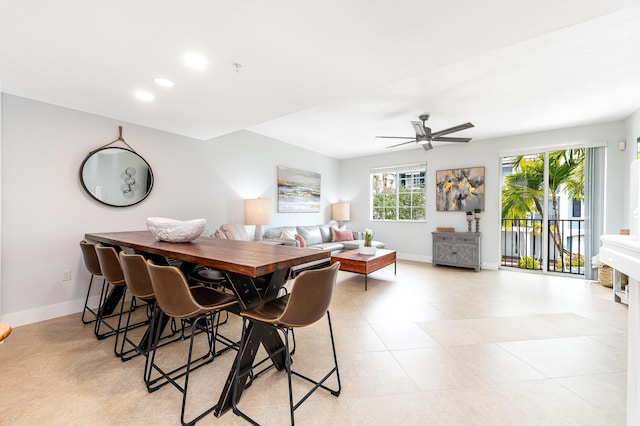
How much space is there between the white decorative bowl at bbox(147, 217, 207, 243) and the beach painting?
3285 millimetres

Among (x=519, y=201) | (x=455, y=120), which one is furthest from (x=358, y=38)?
(x=519, y=201)

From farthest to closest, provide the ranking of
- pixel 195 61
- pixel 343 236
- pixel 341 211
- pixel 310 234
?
pixel 341 211 < pixel 343 236 < pixel 310 234 < pixel 195 61

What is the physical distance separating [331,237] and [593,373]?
15.0 ft

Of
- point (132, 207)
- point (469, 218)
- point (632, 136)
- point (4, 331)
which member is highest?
point (632, 136)

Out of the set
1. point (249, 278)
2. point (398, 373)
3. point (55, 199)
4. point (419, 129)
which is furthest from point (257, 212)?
point (398, 373)

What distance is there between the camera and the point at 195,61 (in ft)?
6.63

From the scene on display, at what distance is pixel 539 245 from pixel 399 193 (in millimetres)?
2848

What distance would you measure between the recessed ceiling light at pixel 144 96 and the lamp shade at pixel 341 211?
4745 mm

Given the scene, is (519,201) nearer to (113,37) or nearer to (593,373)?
(593,373)

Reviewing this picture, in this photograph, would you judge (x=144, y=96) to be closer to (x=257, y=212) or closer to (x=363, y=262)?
(x=257, y=212)

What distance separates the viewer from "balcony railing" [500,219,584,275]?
15.5 feet

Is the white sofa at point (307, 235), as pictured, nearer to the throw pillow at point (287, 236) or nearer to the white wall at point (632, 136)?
the throw pillow at point (287, 236)

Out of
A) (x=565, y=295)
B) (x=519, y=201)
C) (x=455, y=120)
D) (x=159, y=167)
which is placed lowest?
(x=565, y=295)

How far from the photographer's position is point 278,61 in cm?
201
